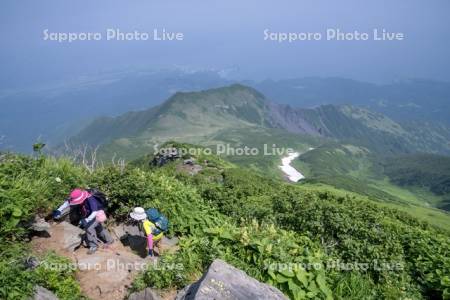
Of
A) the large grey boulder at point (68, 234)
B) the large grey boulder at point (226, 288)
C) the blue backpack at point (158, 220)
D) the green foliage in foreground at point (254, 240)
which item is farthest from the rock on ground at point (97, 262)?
the large grey boulder at point (226, 288)

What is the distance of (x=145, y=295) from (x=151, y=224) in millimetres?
3263

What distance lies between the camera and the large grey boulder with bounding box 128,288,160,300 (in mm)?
10828

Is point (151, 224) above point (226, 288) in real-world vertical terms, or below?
above

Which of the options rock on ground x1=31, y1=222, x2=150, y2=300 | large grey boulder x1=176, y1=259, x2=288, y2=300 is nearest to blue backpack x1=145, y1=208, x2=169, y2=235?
rock on ground x1=31, y1=222, x2=150, y2=300

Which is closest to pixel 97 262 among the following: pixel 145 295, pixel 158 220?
pixel 158 220

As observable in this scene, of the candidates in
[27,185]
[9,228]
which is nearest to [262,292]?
[9,228]

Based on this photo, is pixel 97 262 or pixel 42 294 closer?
pixel 42 294

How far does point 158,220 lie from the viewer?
1421cm

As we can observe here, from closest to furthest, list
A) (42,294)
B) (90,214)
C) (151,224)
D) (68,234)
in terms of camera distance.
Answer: (42,294)
(151,224)
(68,234)
(90,214)

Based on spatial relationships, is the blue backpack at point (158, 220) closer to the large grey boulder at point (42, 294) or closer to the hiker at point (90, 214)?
the hiker at point (90, 214)

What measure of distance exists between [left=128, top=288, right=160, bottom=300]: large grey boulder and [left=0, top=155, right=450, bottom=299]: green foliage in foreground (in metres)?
0.34

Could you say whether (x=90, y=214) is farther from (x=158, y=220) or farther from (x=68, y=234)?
(x=158, y=220)

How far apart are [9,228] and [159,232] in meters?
4.52

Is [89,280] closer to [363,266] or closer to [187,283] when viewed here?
[187,283]
